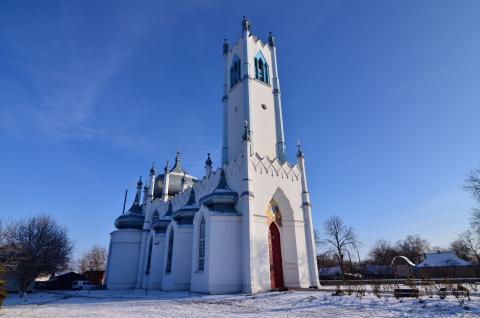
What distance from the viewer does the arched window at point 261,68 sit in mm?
28875

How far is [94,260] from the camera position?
81.4 meters

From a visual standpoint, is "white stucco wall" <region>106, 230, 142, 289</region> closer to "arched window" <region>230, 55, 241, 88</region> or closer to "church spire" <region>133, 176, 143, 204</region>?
"church spire" <region>133, 176, 143, 204</region>

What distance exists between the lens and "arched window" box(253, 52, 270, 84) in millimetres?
28875

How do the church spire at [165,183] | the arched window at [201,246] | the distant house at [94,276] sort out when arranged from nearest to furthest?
1. the arched window at [201,246]
2. the church spire at [165,183]
3. the distant house at [94,276]

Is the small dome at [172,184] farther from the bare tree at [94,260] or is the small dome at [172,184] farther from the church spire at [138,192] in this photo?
the bare tree at [94,260]

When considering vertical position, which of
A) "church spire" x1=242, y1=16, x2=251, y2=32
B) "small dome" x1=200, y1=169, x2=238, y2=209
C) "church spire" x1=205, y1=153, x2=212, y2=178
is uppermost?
"church spire" x1=242, y1=16, x2=251, y2=32

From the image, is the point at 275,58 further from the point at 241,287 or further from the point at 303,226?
the point at 241,287

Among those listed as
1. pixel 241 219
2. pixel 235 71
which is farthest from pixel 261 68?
pixel 241 219

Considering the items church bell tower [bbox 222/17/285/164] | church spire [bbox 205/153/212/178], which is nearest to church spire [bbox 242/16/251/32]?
church bell tower [bbox 222/17/285/164]

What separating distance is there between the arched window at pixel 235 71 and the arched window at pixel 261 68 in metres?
1.69

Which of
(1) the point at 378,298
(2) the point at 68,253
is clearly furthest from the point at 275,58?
(2) the point at 68,253

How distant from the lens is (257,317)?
9.62m

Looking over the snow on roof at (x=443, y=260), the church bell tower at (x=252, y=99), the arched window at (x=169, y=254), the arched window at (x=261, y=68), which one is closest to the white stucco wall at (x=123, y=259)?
the arched window at (x=169, y=254)

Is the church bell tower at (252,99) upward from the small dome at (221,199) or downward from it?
upward
